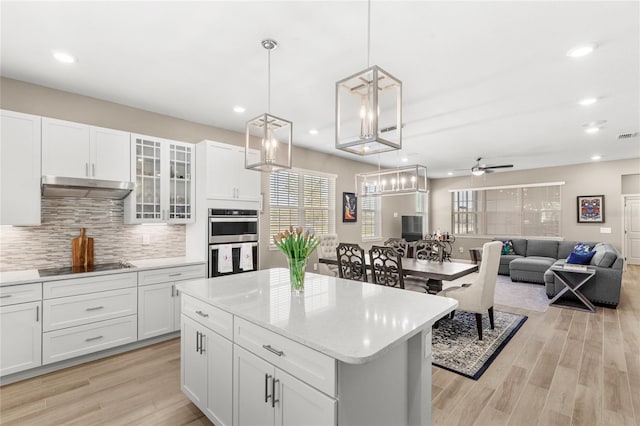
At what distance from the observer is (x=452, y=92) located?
3439 mm

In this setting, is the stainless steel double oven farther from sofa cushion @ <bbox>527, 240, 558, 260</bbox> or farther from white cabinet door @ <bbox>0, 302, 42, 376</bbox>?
sofa cushion @ <bbox>527, 240, 558, 260</bbox>

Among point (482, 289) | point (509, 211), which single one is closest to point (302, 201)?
point (482, 289)

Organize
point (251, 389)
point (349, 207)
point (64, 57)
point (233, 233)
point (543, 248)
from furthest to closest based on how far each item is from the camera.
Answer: point (543, 248) → point (349, 207) → point (233, 233) → point (64, 57) → point (251, 389)

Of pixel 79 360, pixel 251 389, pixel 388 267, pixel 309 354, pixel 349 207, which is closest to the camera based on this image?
pixel 309 354

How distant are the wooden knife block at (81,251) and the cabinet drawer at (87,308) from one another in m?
0.49

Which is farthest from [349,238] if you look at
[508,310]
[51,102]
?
[51,102]

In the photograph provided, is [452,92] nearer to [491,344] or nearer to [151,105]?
[491,344]

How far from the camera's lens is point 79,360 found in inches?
119

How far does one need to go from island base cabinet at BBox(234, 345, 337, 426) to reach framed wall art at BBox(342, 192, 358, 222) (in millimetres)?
5248

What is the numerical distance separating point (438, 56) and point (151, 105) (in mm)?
3243

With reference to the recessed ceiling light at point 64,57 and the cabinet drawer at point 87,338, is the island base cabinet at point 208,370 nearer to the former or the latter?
the cabinet drawer at point 87,338

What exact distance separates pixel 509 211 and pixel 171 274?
9092 millimetres

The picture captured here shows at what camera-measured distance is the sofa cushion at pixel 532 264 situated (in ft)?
20.9

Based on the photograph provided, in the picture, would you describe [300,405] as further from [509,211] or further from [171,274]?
[509,211]
